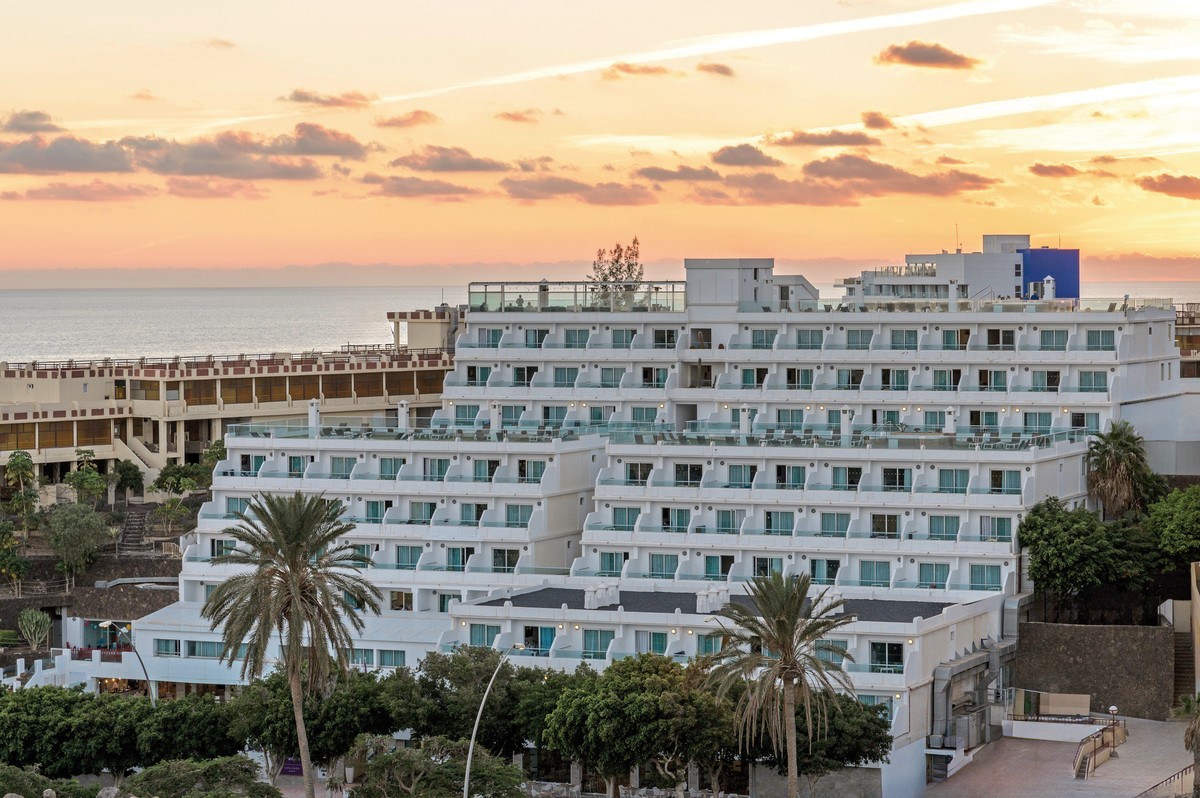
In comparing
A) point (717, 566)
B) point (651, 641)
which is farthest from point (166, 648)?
point (717, 566)

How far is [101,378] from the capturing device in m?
152

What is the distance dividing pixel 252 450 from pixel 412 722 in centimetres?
3055

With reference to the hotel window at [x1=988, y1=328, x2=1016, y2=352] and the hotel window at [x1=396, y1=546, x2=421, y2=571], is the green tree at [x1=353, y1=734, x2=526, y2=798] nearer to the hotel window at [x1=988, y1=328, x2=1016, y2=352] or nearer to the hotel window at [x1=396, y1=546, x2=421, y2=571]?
the hotel window at [x1=396, y1=546, x2=421, y2=571]

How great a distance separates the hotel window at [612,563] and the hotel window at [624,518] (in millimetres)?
1543

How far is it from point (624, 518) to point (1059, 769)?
26.8 meters

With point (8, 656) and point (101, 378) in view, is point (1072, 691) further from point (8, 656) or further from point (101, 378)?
point (101, 378)

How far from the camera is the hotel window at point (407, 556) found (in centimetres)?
10869

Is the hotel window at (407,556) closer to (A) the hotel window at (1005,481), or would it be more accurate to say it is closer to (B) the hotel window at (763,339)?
(B) the hotel window at (763,339)

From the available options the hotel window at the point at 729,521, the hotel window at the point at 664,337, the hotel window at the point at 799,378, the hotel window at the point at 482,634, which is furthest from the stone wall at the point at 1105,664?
the hotel window at the point at 664,337

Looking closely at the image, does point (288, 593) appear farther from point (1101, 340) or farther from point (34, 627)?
point (1101, 340)

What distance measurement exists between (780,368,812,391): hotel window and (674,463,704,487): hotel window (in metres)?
13.7

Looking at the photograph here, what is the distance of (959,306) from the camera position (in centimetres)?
11812

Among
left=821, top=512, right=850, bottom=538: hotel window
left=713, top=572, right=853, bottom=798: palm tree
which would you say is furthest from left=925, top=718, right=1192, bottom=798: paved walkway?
left=821, top=512, right=850, bottom=538: hotel window

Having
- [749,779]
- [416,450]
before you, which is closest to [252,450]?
[416,450]
